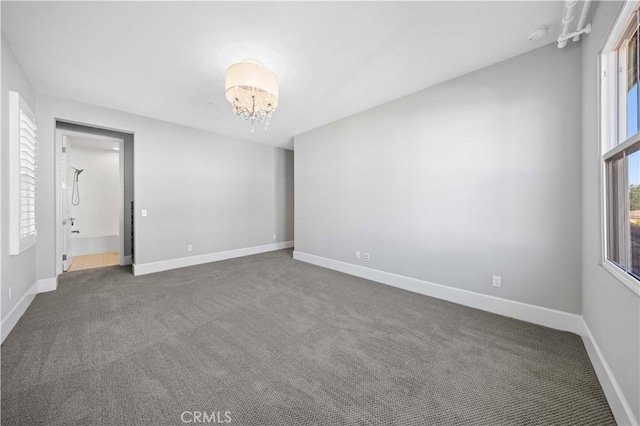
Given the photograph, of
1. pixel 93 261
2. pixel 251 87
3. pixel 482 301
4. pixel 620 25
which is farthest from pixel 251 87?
pixel 93 261

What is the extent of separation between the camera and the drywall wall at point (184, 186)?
10.7 ft

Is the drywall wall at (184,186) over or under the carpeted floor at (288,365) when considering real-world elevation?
over

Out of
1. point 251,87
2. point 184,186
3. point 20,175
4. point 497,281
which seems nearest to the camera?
point 20,175

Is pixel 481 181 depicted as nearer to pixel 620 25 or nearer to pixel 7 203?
pixel 620 25

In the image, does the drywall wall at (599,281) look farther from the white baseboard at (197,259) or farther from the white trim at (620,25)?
the white baseboard at (197,259)

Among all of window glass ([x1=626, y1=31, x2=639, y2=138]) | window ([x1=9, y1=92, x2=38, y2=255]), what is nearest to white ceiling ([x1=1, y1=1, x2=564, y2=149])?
window ([x1=9, y1=92, x2=38, y2=255])

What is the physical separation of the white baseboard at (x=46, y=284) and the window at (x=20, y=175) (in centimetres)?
99

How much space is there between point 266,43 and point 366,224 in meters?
2.77

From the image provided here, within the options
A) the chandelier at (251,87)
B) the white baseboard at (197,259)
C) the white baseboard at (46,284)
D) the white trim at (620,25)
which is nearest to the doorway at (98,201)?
the white baseboard at (197,259)

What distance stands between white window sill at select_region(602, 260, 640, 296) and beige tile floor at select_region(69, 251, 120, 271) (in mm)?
6908

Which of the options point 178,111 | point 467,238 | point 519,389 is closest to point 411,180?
point 467,238

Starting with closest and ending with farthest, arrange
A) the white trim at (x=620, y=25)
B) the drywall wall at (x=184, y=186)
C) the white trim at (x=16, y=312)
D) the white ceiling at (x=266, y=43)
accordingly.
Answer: the white trim at (x=620, y=25) → the white ceiling at (x=266, y=43) → the white trim at (x=16, y=312) → the drywall wall at (x=184, y=186)

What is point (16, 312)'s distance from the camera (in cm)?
234

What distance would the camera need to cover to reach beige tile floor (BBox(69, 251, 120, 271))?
453 centimetres
